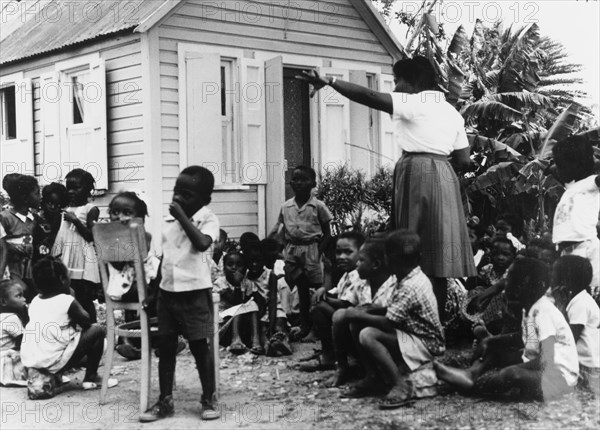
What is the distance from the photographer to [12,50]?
1266 cm

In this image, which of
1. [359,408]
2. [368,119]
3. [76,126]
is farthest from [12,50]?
[359,408]

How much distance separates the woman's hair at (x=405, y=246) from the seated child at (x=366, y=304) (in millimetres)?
191

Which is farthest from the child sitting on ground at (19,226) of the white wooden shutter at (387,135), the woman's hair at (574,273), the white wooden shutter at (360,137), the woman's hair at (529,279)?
the white wooden shutter at (387,135)

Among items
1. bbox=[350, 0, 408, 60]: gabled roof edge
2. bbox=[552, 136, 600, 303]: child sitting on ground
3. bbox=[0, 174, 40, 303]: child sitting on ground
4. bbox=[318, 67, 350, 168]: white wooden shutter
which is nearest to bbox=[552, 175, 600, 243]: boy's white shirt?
bbox=[552, 136, 600, 303]: child sitting on ground

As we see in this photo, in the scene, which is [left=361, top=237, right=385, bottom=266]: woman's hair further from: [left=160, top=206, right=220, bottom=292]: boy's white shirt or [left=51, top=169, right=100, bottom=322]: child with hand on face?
[left=51, top=169, right=100, bottom=322]: child with hand on face

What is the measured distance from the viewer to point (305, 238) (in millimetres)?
7367

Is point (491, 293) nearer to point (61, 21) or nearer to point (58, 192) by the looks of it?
point (58, 192)

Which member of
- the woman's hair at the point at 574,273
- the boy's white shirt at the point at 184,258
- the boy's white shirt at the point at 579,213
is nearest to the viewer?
the boy's white shirt at the point at 184,258

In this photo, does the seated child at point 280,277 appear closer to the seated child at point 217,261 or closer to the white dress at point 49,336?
the seated child at point 217,261

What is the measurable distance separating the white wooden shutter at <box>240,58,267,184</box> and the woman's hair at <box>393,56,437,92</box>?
17.1 feet

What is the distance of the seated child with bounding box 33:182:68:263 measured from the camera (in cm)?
671

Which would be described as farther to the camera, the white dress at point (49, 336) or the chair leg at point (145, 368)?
the white dress at point (49, 336)

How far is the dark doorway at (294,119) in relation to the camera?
1226 cm

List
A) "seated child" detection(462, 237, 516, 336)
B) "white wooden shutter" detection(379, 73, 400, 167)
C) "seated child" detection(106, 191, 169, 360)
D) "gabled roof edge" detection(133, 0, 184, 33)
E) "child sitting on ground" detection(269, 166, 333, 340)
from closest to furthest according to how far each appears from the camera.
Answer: "seated child" detection(106, 191, 169, 360), "seated child" detection(462, 237, 516, 336), "child sitting on ground" detection(269, 166, 333, 340), "gabled roof edge" detection(133, 0, 184, 33), "white wooden shutter" detection(379, 73, 400, 167)
